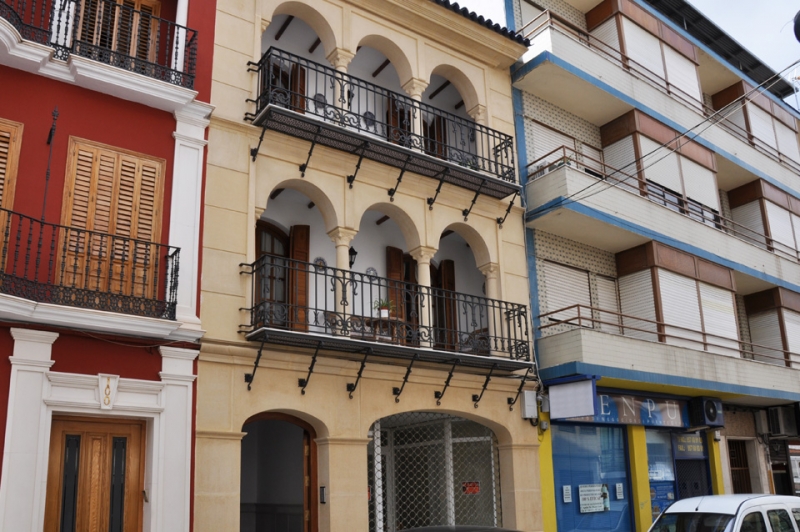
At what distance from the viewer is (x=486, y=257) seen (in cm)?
1430

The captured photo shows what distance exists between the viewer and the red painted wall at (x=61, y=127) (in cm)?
959

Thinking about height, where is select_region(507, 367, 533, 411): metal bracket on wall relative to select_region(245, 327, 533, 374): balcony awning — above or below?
below

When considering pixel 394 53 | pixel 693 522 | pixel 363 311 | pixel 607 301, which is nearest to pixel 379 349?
pixel 363 311

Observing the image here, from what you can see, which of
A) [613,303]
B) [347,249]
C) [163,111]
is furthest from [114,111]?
[613,303]

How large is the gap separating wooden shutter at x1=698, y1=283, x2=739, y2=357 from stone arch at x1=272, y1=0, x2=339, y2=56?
32.7 ft

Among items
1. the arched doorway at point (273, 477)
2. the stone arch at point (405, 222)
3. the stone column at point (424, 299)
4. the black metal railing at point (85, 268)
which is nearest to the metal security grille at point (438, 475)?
the arched doorway at point (273, 477)

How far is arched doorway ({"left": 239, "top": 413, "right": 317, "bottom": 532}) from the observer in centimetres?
1451

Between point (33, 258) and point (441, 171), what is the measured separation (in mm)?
6852

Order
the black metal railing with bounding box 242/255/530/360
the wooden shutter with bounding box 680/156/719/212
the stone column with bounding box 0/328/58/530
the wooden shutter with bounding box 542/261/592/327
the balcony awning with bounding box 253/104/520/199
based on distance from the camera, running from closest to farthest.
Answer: the stone column with bounding box 0/328/58/530, the black metal railing with bounding box 242/255/530/360, the balcony awning with bounding box 253/104/520/199, the wooden shutter with bounding box 542/261/592/327, the wooden shutter with bounding box 680/156/719/212

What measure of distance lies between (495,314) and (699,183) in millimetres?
7878

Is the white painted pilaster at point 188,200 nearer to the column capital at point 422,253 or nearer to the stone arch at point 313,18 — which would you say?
the stone arch at point 313,18

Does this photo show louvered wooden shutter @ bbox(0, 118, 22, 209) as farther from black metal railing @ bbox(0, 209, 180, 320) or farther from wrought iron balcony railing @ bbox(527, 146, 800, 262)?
wrought iron balcony railing @ bbox(527, 146, 800, 262)

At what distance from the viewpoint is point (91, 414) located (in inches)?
367

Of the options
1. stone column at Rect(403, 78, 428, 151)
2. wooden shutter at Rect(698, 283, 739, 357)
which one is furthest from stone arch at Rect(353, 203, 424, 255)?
wooden shutter at Rect(698, 283, 739, 357)
